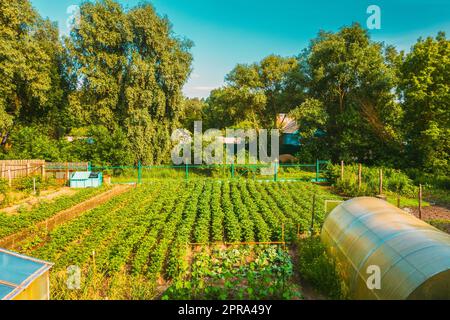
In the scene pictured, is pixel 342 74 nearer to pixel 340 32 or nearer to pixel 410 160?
pixel 340 32

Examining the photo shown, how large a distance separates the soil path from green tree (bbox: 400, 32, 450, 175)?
2151 cm

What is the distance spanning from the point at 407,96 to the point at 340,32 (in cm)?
835

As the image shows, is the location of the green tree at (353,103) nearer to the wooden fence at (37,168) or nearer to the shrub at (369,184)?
the shrub at (369,184)

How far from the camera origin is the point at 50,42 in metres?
27.2

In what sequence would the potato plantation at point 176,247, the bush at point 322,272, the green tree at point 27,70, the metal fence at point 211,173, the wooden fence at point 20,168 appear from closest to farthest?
the bush at point 322,272
the potato plantation at point 176,247
the wooden fence at point 20,168
the metal fence at point 211,173
the green tree at point 27,70

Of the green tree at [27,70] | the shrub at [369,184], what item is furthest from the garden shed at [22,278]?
the green tree at [27,70]

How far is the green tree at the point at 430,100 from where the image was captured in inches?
782

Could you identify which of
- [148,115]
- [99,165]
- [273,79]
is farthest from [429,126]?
[99,165]

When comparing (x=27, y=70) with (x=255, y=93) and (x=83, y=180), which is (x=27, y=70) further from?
(x=255, y=93)

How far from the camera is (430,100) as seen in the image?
2033 cm

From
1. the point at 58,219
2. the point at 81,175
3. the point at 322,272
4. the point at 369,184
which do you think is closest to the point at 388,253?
the point at 322,272

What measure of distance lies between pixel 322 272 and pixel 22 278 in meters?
5.77

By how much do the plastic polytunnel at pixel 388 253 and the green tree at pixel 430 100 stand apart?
1691 centimetres
